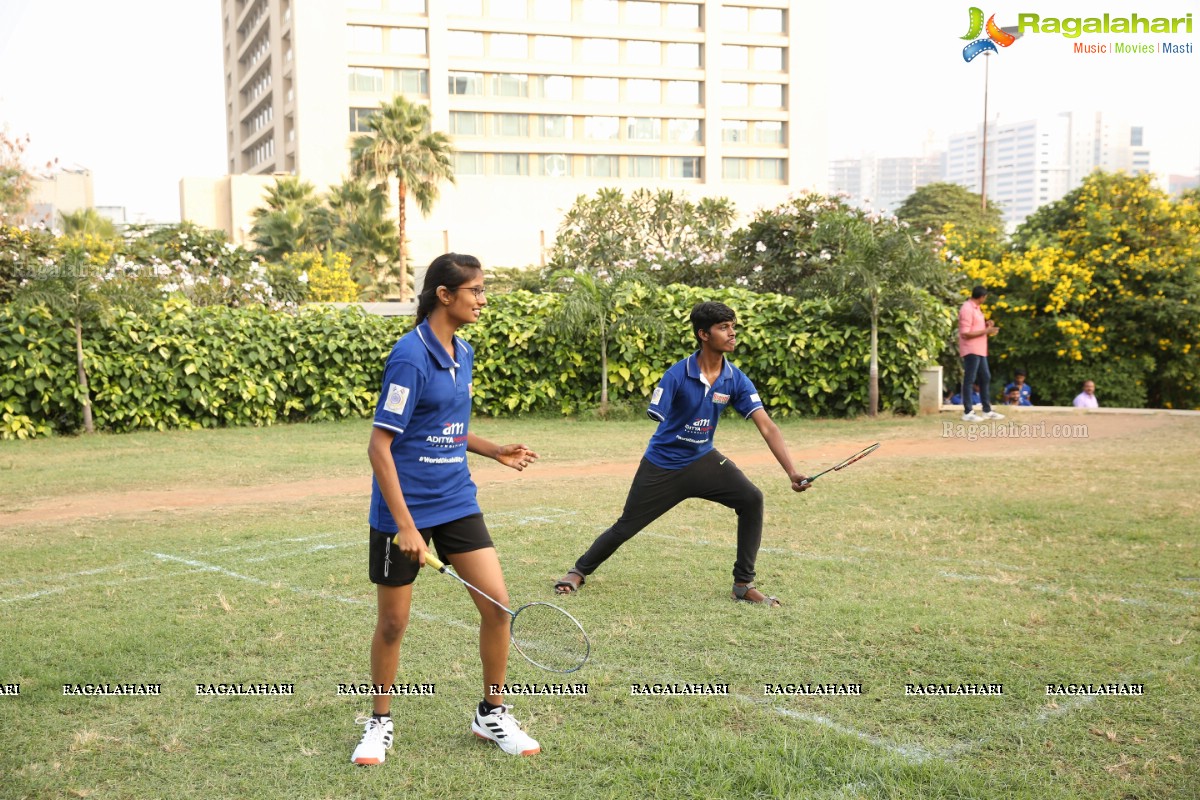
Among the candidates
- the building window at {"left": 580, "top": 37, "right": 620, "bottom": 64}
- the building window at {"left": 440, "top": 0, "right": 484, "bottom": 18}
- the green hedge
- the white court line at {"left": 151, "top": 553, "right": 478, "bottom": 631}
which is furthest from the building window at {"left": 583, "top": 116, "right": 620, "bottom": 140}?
the white court line at {"left": 151, "top": 553, "right": 478, "bottom": 631}

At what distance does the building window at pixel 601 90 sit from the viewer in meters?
72.7

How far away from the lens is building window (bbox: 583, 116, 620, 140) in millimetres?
72875

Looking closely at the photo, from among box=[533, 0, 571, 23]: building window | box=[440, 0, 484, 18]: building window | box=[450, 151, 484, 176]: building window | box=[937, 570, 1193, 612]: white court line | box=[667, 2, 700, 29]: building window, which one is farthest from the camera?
box=[667, 2, 700, 29]: building window

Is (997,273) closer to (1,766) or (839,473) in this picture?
(839,473)

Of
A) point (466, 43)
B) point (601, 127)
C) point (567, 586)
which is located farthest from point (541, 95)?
point (567, 586)

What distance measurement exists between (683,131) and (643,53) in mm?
5989

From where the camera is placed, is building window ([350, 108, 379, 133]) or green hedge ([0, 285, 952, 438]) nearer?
green hedge ([0, 285, 952, 438])

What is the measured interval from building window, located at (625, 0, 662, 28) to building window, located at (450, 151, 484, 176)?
14.6 meters

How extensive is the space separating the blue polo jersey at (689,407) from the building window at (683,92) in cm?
7131

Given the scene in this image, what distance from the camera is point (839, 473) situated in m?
12.2

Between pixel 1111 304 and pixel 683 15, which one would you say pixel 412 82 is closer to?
pixel 683 15

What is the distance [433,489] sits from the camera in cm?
440

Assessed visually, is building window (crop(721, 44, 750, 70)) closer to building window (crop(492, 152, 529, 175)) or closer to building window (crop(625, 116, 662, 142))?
building window (crop(625, 116, 662, 142))

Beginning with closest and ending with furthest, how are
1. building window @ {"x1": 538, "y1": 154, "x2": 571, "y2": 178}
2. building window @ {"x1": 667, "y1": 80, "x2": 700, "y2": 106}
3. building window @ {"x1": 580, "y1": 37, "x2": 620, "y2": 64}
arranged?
building window @ {"x1": 538, "y1": 154, "x2": 571, "y2": 178}
building window @ {"x1": 580, "y1": 37, "x2": 620, "y2": 64}
building window @ {"x1": 667, "y1": 80, "x2": 700, "y2": 106}
